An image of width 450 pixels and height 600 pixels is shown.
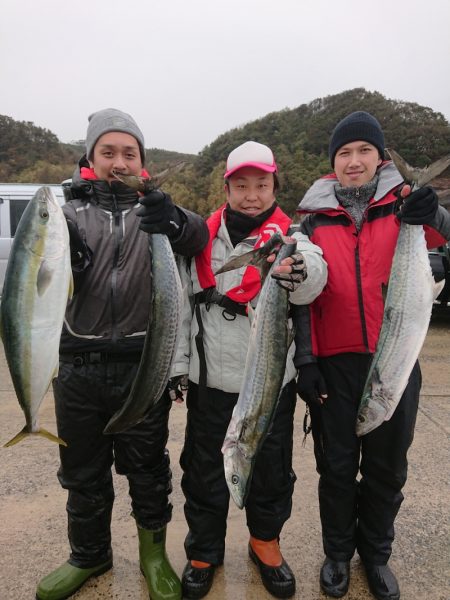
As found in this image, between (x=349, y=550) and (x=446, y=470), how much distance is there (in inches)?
62.1

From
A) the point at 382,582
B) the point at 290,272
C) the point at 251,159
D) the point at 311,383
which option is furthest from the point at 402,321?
the point at 382,582

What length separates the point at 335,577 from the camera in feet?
8.57

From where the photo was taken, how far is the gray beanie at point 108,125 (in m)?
2.44

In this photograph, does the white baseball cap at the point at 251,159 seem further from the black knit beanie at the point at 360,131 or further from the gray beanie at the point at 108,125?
the gray beanie at the point at 108,125

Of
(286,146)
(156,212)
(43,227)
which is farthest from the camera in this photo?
(286,146)

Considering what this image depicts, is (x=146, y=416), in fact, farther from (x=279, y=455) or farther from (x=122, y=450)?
(x=279, y=455)

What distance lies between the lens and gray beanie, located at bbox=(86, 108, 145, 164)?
2.44 m

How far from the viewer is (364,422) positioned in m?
2.37

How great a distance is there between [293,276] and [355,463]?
1.24 meters

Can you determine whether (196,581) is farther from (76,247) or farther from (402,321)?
(76,247)

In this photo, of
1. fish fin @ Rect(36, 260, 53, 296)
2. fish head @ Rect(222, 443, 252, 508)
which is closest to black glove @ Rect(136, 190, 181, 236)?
fish fin @ Rect(36, 260, 53, 296)

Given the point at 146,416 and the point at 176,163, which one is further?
the point at 146,416

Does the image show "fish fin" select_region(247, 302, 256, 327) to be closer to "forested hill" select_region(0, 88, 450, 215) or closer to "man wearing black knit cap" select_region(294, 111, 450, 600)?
"man wearing black knit cap" select_region(294, 111, 450, 600)

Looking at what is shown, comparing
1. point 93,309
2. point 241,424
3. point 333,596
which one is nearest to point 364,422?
point 241,424
